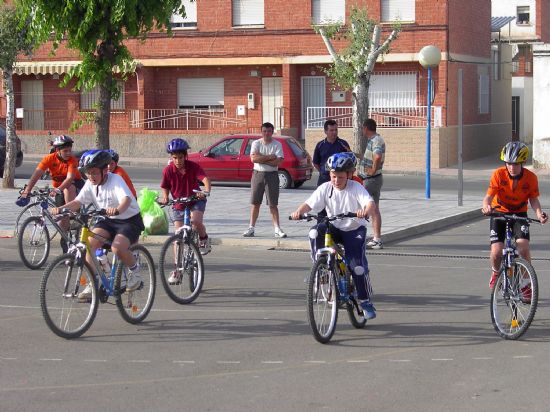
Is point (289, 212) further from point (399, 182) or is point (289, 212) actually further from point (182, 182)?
point (399, 182)

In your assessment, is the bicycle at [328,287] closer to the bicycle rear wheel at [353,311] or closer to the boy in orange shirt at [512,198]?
the bicycle rear wheel at [353,311]

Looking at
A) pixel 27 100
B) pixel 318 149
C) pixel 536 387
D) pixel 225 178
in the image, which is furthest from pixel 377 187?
pixel 27 100

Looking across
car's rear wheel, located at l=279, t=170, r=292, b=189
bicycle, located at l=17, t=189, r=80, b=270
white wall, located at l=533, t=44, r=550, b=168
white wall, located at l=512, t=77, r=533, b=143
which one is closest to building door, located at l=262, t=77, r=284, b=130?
white wall, located at l=533, t=44, r=550, b=168

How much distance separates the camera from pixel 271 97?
4297cm

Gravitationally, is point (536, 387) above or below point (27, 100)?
below

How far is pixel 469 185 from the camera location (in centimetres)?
3067

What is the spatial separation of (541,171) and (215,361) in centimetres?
2703

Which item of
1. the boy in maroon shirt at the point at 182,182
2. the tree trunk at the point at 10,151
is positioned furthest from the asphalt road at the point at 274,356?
the tree trunk at the point at 10,151

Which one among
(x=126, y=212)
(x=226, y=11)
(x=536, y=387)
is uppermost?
(x=226, y=11)

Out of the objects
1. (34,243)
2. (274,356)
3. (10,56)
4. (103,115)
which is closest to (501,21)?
(10,56)

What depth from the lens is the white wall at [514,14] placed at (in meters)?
56.8

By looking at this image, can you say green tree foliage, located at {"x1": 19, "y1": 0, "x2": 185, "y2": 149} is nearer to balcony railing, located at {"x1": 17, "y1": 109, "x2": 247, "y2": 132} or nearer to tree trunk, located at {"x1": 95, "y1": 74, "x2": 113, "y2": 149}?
tree trunk, located at {"x1": 95, "y1": 74, "x2": 113, "y2": 149}

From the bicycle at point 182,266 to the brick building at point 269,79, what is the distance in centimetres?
2706

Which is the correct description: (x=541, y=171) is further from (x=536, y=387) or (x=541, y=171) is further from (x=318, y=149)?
(x=536, y=387)
